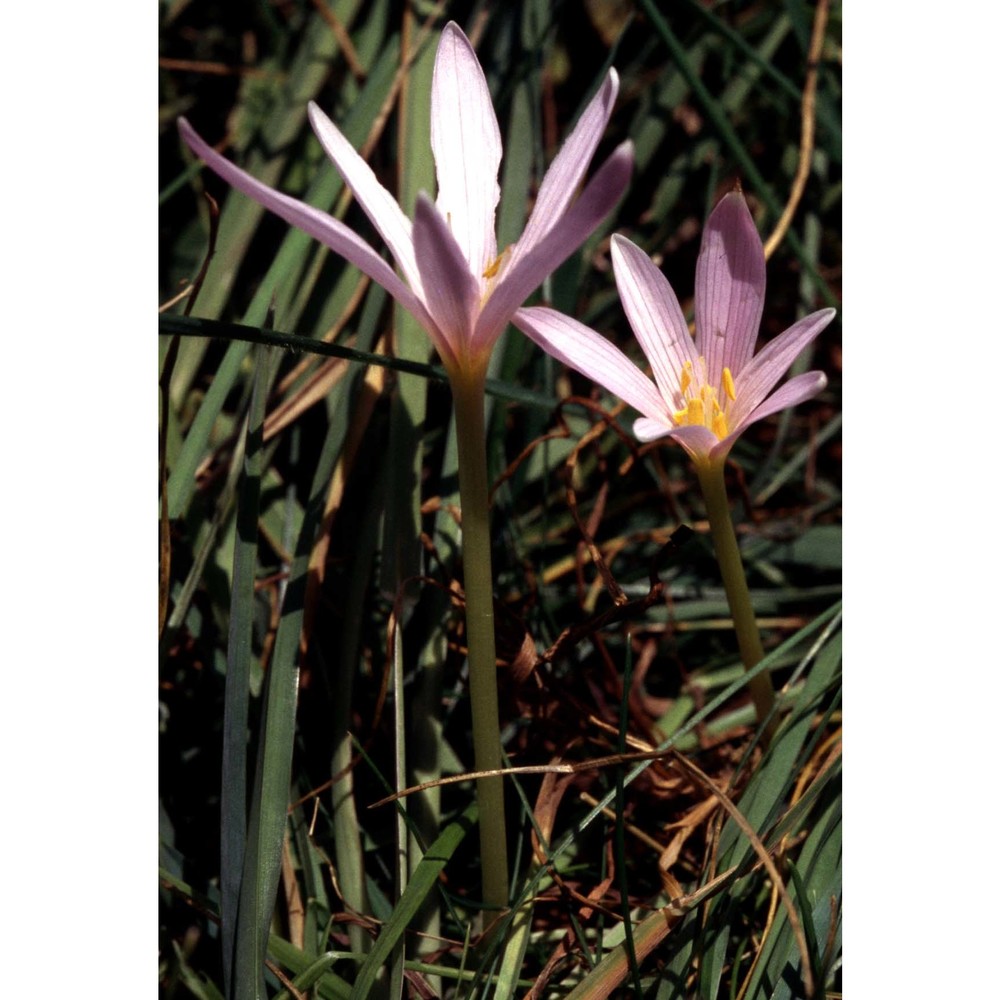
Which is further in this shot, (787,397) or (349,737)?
(349,737)

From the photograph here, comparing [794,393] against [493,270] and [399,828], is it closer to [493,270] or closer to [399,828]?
[493,270]

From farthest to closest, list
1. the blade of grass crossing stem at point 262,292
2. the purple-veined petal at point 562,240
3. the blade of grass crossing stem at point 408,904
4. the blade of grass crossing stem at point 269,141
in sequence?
the blade of grass crossing stem at point 269,141 → the blade of grass crossing stem at point 262,292 → the blade of grass crossing stem at point 408,904 → the purple-veined petal at point 562,240

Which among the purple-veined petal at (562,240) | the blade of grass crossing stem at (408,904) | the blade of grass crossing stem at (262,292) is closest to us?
the purple-veined petal at (562,240)

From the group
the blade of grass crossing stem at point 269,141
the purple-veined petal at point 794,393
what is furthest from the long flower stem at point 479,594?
the blade of grass crossing stem at point 269,141

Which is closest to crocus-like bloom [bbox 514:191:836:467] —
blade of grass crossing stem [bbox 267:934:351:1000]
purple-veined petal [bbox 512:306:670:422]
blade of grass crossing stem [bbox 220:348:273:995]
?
purple-veined petal [bbox 512:306:670:422]

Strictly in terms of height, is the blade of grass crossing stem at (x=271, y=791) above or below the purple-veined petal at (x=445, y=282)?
below

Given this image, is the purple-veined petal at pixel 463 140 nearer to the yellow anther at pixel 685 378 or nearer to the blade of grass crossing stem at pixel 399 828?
the yellow anther at pixel 685 378

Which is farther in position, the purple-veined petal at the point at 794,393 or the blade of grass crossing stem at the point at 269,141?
the blade of grass crossing stem at the point at 269,141

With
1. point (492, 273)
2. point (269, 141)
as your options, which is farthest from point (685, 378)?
point (269, 141)
